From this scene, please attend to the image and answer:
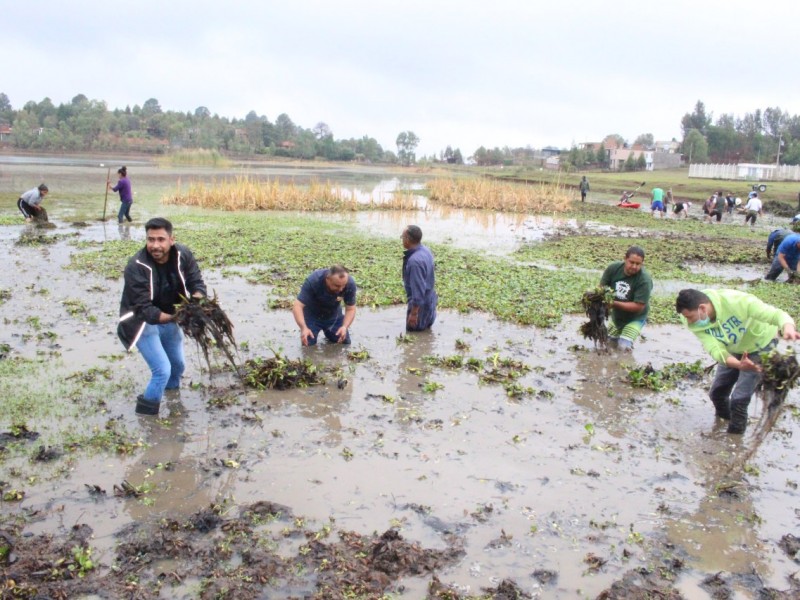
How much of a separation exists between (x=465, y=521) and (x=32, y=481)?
3058mm

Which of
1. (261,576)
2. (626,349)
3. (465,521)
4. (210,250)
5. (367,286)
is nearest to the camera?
(261,576)

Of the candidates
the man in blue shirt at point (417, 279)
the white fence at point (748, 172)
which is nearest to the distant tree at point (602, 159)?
the white fence at point (748, 172)

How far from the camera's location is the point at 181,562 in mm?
3916

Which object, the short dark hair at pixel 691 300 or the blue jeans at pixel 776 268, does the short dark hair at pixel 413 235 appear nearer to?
the short dark hair at pixel 691 300

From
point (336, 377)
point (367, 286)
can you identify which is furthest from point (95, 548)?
point (367, 286)

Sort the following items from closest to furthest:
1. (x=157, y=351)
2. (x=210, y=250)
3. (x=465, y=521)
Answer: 1. (x=465, y=521)
2. (x=157, y=351)
3. (x=210, y=250)

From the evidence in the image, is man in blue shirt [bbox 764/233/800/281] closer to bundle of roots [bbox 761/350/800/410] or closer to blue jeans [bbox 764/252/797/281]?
blue jeans [bbox 764/252/797/281]

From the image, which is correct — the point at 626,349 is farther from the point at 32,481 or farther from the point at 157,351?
the point at 32,481

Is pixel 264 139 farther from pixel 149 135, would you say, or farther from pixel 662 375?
pixel 662 375

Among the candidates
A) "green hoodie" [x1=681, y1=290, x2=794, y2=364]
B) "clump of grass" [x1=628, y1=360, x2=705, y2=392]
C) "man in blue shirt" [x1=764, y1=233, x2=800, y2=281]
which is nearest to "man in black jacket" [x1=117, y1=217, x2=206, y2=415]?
"green hoodie" [x1=681, y1=290, x2=794, y2=364]

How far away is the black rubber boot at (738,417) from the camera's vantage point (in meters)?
6.05

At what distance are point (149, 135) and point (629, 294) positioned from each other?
101616 mm

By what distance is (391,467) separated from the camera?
524cm

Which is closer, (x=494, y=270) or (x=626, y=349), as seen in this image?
(x=626, y=349)
